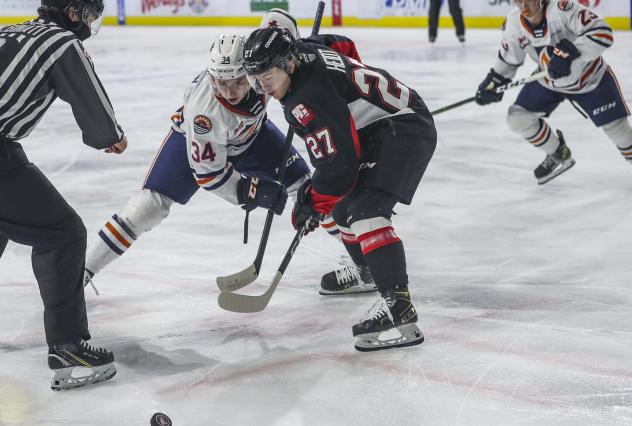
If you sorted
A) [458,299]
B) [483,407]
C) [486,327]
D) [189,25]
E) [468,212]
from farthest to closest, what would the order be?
1. [189,25]
2. [468,212]
3. [458,299]
4. [486,327]
5. [483,407]

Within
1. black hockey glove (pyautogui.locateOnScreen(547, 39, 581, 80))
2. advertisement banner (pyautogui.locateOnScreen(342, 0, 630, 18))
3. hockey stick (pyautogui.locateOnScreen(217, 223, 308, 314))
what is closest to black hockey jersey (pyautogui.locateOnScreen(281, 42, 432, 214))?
hockey stick (pyautogui.locateOnScreen(217, 223, 308, 314))

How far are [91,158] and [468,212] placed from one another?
2.18 metres

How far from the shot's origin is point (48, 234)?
2.21m

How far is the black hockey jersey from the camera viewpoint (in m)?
2.31

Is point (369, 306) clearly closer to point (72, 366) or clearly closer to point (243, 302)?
point (243, 302)

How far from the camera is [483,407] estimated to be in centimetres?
210

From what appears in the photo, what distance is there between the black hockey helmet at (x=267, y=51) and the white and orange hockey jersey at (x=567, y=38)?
6.72ft

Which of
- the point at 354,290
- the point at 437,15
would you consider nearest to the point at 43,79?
the point at 354,290

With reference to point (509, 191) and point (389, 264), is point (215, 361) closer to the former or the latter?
point (389, 264)

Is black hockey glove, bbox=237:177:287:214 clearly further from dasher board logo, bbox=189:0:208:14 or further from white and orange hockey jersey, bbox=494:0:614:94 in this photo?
dasher board logo, bbox=189:0:208:14

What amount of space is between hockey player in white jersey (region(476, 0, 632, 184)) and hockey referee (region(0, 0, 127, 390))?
2.32 meters

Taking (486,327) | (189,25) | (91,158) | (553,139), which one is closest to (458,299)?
(486,327)

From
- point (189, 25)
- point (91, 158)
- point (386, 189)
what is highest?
point (386, 189)

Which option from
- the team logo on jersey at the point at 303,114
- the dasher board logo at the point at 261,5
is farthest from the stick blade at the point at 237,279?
the dasher board logo at the point at 261,5
